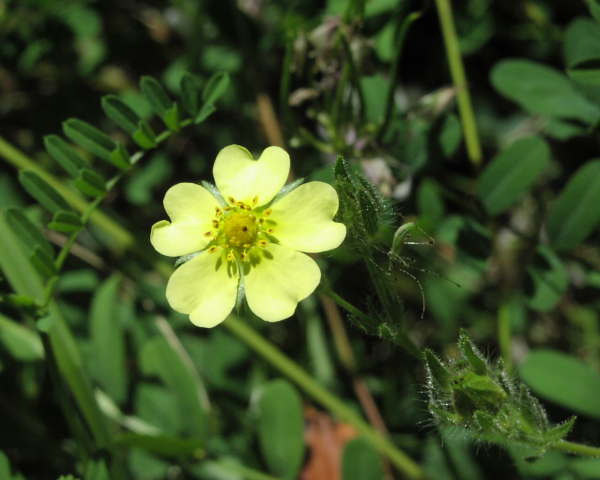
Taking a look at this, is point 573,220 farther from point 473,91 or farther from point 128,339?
point 128,339

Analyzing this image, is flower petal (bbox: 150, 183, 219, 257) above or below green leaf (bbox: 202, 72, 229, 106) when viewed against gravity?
below

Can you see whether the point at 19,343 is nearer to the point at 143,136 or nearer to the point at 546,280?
the point at 143,136

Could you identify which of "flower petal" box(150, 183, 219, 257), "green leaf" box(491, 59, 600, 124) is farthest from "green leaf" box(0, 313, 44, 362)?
"green leaf" box(491, 59, 600, 124)

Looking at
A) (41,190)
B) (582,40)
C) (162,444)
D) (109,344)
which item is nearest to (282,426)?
(162,444)

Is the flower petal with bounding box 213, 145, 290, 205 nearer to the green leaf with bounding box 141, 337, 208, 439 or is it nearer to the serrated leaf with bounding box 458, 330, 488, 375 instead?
the serrated leaf with bounding box 458, 330, 488, 375

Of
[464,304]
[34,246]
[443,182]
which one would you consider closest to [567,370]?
[464,304]

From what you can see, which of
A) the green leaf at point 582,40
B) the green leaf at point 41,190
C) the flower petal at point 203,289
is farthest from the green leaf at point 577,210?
the green leaf at point 41,190
